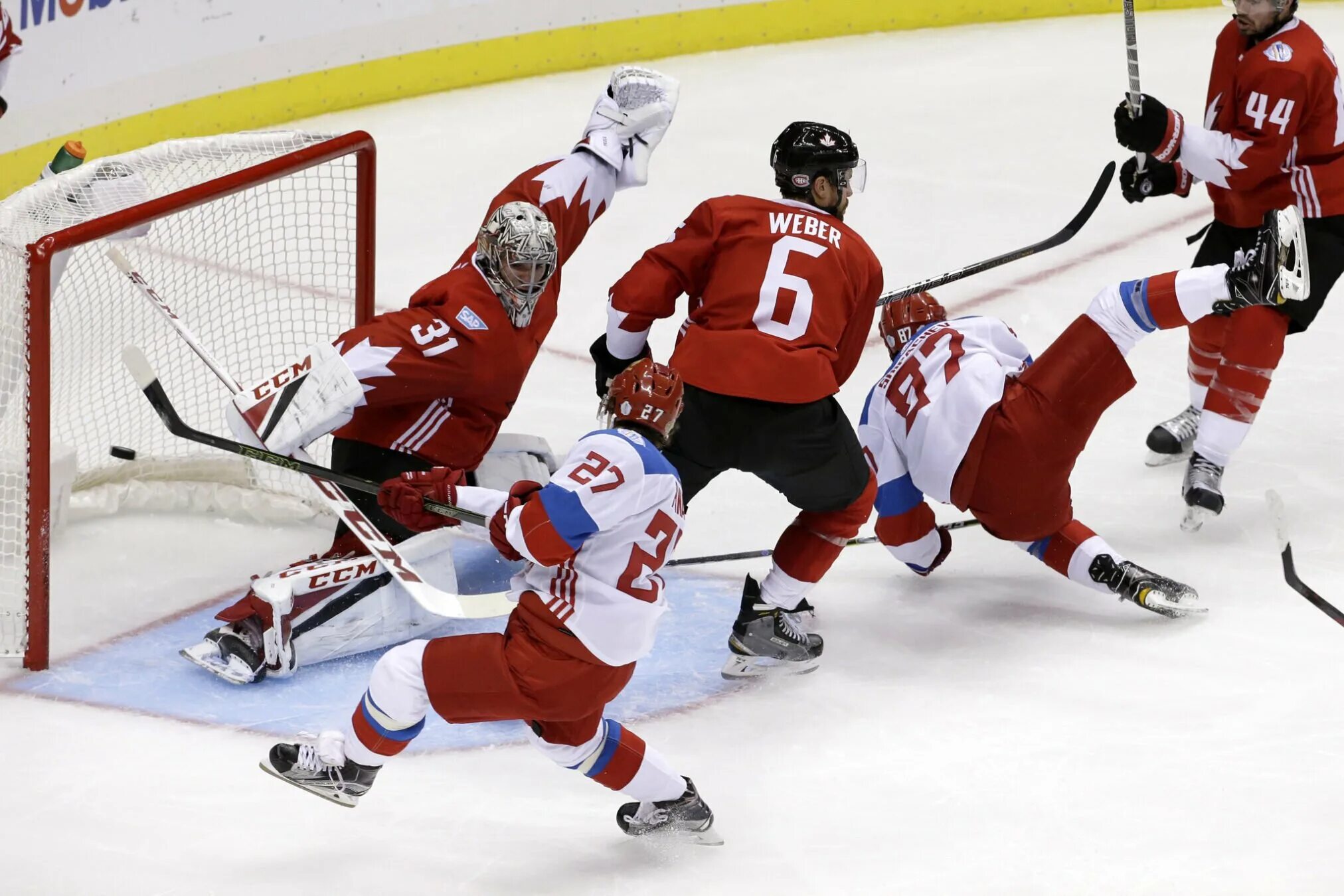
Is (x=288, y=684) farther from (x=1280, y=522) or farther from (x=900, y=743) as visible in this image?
(x=1280, y=522)

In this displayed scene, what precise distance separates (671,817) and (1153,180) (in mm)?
2152

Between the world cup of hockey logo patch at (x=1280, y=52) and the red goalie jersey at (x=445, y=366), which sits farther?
the world cup of hockey logo patch at (x=1280, y=52)

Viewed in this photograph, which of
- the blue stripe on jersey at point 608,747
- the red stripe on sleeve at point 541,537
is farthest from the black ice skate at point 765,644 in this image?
the red stripe on sleeve at point 541,537

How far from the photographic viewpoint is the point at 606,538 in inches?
99.7

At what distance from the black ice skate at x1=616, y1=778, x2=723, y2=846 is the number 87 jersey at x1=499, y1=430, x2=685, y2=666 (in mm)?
301

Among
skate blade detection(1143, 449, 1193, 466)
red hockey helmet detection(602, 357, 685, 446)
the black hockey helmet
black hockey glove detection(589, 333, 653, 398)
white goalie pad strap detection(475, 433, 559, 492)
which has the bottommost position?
Result: white goalie pad strap detection(475, 433, 559, 492)

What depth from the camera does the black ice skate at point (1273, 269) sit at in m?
3.44

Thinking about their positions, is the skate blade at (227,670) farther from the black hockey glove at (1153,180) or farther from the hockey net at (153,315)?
the black hockey glove at (1153,180)

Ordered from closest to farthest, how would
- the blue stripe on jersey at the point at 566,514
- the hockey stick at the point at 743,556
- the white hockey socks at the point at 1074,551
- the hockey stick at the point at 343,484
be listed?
the blue stripe on jersey at the point at 566,514 → the hockey stick at the point at 343,484 → the white hockey socks at the point at 1074,551 → the hockey stick at the point at 743,556

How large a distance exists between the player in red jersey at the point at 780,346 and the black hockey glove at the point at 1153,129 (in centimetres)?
79

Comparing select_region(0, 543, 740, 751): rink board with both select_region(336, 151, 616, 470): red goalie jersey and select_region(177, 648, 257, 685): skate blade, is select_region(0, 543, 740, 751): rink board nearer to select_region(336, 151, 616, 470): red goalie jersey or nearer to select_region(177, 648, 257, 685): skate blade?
select_region(177, 648, 257, 685): skate blade

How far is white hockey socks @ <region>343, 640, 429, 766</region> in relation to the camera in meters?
2.56

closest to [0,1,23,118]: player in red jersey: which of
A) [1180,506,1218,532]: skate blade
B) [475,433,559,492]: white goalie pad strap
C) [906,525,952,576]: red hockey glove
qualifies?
[475,433,559,492]: white goalie pad strap

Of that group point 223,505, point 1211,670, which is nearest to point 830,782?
point 1211,670
